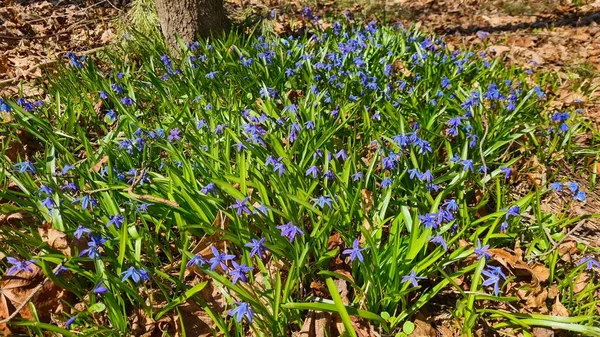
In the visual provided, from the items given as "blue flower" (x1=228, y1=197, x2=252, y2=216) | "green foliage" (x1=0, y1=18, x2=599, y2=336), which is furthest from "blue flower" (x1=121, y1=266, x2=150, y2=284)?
"blue flower" (x1=228, y1=197, x2=252, y2=216)

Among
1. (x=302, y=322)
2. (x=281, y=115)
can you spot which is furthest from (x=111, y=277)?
(x=281, y=115)

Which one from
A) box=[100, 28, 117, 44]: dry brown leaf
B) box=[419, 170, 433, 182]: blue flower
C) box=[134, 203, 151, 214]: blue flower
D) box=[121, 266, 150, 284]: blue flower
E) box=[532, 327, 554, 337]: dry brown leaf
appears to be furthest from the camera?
box=[100, 28, 117, 44]: dry brown leaf

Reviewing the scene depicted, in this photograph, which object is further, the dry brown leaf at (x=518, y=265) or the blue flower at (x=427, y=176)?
the blue flower at (x=427, y=176)

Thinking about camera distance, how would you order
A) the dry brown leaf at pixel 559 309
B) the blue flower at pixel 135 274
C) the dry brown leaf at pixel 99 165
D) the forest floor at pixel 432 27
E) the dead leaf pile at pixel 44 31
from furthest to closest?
the dead leaf pile at pixel 44 31 → the forest floor at pixel 432 27 → the dry brown leaf at pixel 99 165 → the dry brown leaf at pixel 559 309 → the blue flower at pixel 135 274

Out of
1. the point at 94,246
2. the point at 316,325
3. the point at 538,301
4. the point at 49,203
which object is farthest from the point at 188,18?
the point at 538,301

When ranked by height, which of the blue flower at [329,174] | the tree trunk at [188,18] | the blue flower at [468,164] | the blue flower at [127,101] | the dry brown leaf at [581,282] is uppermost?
the tree trunk at [188,18]

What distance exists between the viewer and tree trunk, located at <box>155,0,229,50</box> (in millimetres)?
4531

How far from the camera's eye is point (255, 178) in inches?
95.7

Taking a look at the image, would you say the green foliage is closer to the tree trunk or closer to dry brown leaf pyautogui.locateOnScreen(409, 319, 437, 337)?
dry brown leaf pyautogui.locateOnScreen(409, 319, 437, 337)

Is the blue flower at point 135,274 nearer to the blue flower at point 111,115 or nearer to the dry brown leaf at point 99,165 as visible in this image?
the dry brown leaf at point 99,165

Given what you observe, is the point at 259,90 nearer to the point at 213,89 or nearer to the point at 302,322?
the point at 213,89

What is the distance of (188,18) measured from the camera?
4.59m

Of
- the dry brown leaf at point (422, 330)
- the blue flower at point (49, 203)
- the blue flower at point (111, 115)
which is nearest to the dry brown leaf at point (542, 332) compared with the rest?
the dry brown leaf at point (422, 330)

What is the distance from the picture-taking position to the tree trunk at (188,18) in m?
4.53
